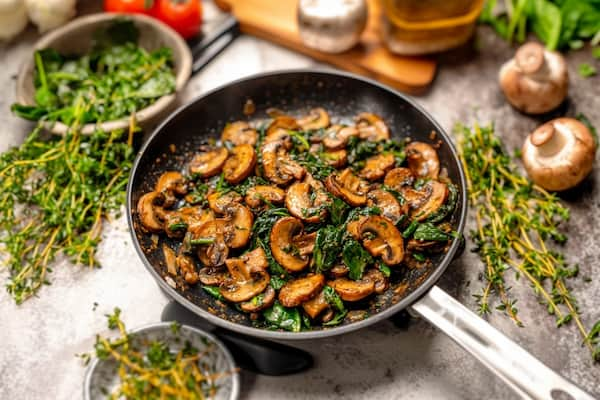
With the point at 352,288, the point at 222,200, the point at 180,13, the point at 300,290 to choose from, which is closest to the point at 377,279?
the point at 352,288

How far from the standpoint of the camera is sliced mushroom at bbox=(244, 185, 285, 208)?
2.89 meters

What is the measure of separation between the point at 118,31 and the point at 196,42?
23.9 inches

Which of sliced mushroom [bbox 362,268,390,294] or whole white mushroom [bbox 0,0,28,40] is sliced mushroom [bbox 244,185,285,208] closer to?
sliced mushroom [bbox 362,268,390,294]

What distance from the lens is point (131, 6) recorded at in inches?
161

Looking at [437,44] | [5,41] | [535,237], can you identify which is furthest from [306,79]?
[5,41]

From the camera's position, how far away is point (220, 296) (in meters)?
2.74

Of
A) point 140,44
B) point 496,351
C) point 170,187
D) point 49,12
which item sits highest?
point 49,12

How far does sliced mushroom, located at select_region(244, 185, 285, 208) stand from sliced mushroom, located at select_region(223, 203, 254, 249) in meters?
0.06

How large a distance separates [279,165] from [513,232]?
1367 millimetres

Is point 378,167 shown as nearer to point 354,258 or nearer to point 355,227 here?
point 355,227

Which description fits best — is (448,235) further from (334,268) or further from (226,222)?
(226,222)

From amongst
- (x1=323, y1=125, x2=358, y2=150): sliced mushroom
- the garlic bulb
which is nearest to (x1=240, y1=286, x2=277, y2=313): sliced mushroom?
(x1=323, y1=125, x2=358, y2=150): sliced mushroom

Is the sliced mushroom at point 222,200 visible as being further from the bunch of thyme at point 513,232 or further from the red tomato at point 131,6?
the red tomato at point 131,6

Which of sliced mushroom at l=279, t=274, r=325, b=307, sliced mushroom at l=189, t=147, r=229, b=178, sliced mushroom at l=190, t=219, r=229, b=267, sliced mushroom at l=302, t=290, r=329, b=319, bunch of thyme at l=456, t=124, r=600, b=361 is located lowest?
bunch of thyme at l=456, t=124, r=600, b=361
